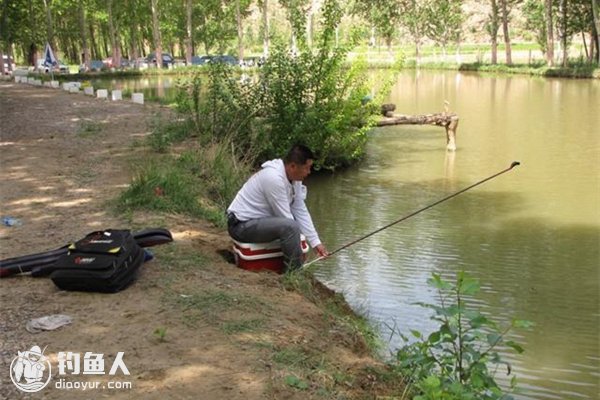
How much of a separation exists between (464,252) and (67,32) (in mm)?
48980

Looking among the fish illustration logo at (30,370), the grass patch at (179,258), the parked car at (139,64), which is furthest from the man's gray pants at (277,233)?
the parked car at (139,64)

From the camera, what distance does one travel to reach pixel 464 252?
700 cm

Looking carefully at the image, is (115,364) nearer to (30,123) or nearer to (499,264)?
(499,264)

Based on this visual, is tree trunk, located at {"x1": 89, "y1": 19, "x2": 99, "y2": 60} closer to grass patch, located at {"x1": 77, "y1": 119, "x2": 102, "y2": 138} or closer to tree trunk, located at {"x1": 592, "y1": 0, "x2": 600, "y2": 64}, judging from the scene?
tree trunk, located at {"x1": 592, "y1": 0, "x2": 600, "y2": 64}

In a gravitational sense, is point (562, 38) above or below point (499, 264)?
above

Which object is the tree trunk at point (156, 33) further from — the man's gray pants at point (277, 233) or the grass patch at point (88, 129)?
the man's gray pants at point (277, 233)

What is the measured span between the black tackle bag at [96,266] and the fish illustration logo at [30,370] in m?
0.73

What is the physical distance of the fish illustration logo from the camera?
2992mm

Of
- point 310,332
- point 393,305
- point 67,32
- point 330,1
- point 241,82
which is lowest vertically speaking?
point 393,305

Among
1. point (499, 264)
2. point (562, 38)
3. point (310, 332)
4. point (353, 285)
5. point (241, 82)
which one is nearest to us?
point (310, 332)

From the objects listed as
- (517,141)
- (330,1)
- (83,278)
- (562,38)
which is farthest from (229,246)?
(562,38)

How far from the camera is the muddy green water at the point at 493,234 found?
5.00 m

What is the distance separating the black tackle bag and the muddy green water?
199 cm

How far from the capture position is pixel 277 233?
4914 millimetres
